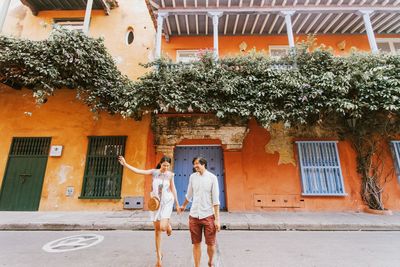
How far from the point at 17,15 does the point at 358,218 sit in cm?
1600

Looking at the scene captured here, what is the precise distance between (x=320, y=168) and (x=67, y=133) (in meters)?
9.94

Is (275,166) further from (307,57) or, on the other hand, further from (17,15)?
(17,15)

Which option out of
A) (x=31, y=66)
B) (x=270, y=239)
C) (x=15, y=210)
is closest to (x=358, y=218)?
(x=270, y=239)

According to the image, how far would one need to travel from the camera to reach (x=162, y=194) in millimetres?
3314

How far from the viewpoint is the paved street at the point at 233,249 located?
3.46 metres

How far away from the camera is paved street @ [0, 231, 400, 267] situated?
3457 millimetres

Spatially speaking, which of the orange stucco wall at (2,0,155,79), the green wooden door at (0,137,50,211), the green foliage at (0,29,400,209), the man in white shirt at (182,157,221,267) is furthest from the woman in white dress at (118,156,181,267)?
the green wooden door at (0,137,50,211)

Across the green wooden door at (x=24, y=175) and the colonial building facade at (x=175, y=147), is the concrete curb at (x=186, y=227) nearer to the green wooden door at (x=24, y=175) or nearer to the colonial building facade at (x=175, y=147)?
the colonial building facade at (x=175, y=147)

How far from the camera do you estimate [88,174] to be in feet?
25.2

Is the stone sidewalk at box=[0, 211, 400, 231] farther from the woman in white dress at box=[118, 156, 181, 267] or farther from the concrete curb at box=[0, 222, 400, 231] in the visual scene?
the woman in white dress at box=[118, 156, 181, 267]

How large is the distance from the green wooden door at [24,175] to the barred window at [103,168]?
5.74 ft

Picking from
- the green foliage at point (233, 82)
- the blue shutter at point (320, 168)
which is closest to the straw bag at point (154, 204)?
the green foliage at point (233, 82)

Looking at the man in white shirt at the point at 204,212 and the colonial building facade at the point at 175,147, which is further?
the colonial building facade at the point at 175,147

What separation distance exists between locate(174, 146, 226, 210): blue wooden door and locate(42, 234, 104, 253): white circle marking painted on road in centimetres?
371
